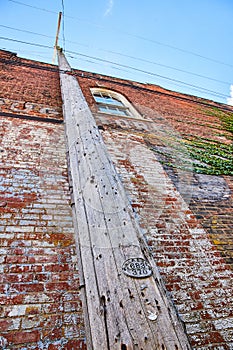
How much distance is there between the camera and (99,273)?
2.76ft

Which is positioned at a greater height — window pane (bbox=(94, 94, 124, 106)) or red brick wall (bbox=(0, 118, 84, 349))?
window pane (bbox=(94, 94, 124, 106))

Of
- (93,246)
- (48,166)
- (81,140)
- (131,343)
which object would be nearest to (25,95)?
(48,166)

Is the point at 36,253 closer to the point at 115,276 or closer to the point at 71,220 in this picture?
the point at 71,220

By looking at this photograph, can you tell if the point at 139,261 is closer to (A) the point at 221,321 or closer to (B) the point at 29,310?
(B) the point at 29,310

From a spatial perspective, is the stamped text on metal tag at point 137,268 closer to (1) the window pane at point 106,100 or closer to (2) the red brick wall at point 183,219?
(2) the red brick wall at point 183,219

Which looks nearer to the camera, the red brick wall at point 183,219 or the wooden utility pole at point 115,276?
the wooden utility pole at point 115,276

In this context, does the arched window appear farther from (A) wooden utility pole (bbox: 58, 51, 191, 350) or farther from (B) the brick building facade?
(A) wooden utility pole (bbox: 58, 51, 191, 350)

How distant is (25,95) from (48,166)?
2.36m

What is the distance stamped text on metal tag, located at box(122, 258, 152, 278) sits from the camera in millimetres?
823

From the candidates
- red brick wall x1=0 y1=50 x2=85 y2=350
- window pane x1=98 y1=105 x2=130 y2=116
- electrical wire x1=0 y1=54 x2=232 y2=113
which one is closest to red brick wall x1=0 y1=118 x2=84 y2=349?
red brick wall x1=0 y1=50 x2=85 y2=350

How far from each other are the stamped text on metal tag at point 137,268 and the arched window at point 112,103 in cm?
416

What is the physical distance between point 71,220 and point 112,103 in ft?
13.6

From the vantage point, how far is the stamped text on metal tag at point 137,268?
823mm

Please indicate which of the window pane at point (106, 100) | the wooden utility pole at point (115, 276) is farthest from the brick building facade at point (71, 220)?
the window pane at point (106, 100)
